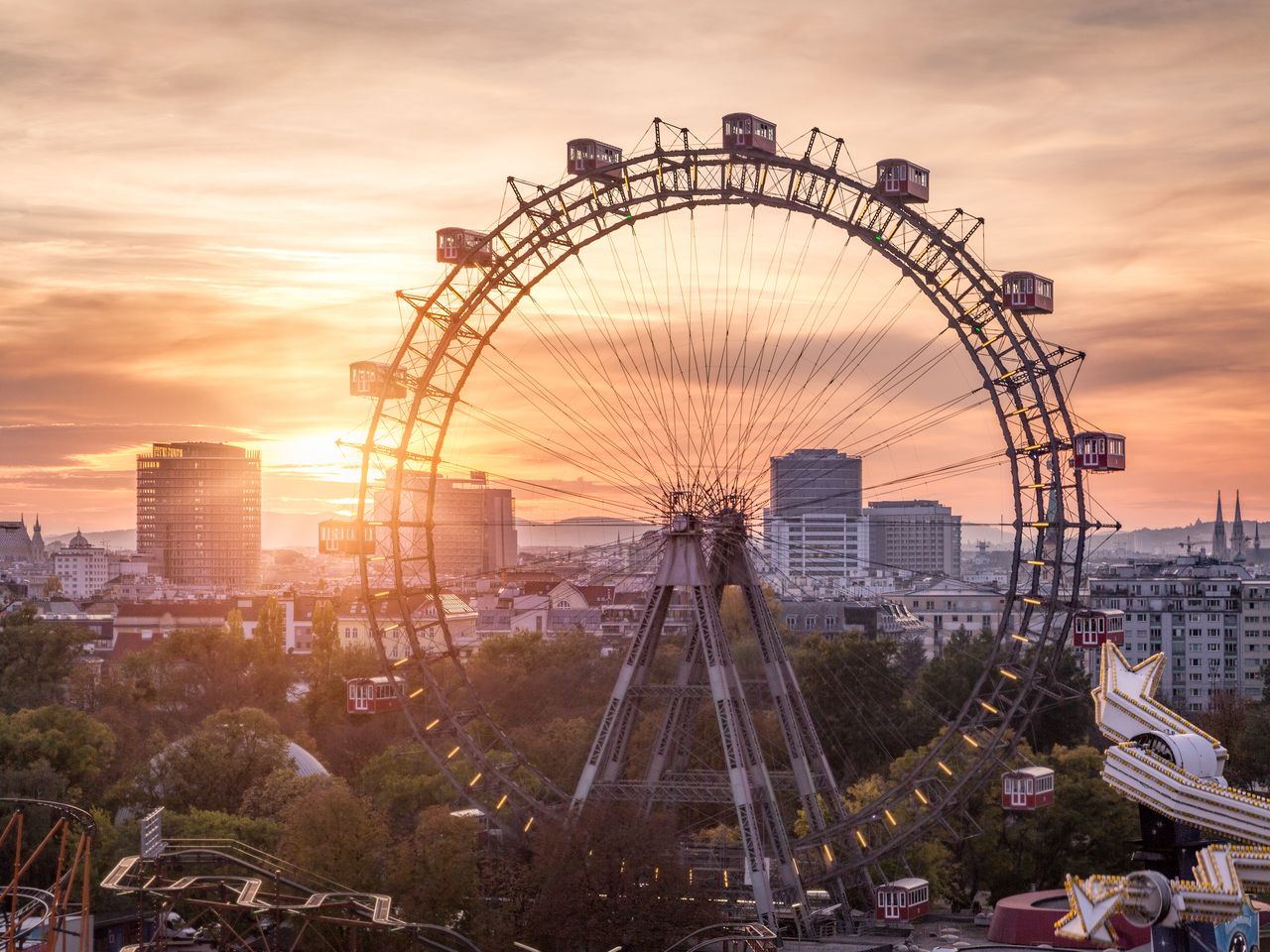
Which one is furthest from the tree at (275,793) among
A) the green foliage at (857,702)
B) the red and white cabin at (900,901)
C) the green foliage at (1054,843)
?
the green foliage at (857,702)

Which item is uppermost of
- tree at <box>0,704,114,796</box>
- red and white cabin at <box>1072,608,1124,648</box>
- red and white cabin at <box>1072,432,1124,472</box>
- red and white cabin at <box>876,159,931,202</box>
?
red and white cabin at <box>876,159,931,202</box>

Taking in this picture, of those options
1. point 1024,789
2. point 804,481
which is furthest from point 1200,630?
point 1024,789

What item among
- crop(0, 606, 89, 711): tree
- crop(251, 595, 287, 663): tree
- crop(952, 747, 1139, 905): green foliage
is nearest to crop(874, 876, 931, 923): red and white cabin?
crop(952, 747, 1139, 905): green foliage

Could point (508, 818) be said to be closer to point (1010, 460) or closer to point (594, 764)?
point (594, 764)

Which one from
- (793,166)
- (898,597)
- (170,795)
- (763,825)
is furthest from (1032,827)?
(898,597)

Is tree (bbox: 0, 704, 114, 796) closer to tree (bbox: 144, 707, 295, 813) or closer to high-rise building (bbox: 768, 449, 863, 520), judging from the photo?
tree (bbox: 144, 707, 295, 813)

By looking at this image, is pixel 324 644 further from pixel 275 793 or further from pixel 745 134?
pixel 745 134
